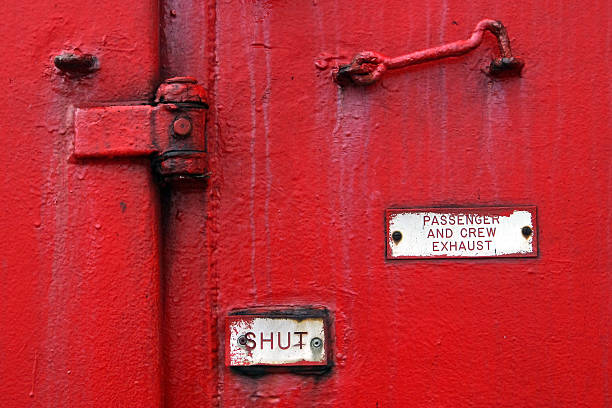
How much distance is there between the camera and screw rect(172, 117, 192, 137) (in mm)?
933

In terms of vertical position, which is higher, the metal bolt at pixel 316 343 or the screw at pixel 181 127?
the screw at pixel 181 127

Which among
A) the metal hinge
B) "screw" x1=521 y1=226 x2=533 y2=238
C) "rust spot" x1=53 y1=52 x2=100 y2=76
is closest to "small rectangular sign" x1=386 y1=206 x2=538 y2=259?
"screw" x1=521 y1=226 x2=533 y2=238

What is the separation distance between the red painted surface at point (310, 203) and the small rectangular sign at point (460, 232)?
20mm

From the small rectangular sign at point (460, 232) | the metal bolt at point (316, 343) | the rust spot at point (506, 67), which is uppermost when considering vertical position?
the rust spot at point (506, 67)

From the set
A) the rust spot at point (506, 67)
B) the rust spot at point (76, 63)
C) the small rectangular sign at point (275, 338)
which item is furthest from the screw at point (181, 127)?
the rust spot at point (506, 67)

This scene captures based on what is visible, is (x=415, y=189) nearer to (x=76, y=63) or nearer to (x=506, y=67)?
(x=506, y=67)

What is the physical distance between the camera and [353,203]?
100cm

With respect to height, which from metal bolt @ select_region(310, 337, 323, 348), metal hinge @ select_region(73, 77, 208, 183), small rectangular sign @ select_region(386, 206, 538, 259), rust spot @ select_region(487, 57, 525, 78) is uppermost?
rust spot @ select_region(487, 57, 525, 78)

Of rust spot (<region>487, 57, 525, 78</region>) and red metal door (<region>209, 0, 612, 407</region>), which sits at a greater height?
rust spot (<region>487, 57, 525, 78</region>)

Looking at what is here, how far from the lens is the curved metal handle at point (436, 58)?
38.3 inches

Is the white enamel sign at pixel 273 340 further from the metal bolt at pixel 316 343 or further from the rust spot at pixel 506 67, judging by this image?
the rust spot at pixel 506 67

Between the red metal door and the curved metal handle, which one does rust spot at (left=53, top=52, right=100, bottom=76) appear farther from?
the curved metal handle

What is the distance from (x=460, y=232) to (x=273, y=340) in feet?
1.29

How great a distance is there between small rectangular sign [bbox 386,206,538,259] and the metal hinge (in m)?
0.37
